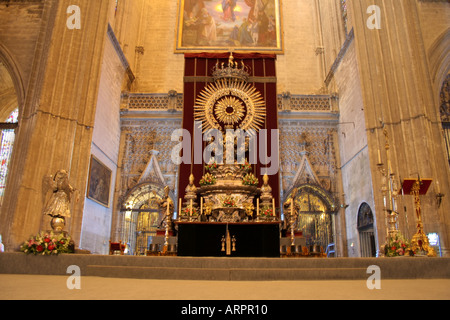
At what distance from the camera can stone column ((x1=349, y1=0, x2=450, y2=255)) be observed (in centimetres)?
888

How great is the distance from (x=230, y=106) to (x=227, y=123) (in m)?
0.69

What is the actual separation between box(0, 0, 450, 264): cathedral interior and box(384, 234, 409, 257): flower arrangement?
0.11 m

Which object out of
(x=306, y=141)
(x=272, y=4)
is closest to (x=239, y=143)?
(x=306, y=141)

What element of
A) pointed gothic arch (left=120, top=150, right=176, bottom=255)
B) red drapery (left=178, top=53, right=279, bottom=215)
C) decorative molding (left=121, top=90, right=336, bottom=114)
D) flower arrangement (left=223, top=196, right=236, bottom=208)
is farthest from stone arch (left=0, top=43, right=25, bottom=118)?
flower arrangement (left=223, top=196, right=236, bottom=208)

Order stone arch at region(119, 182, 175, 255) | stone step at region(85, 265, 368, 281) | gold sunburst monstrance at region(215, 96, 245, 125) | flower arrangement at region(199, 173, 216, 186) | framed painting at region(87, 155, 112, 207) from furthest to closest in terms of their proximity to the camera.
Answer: stone arch at region(119, 182, 175, 255) < gold sunburst monstrance at region(215, 96, 245, 125) < framed painting at region(87, 155, 112, 207) < flower arrangement at region(199, 173, 216, 186) < stone step at region(85, 265, 368, 281)

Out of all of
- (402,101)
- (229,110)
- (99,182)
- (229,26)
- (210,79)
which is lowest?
(99,182)

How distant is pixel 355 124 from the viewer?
41.1 feet

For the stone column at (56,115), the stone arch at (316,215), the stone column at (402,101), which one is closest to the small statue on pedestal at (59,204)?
the stone column at (56,115)

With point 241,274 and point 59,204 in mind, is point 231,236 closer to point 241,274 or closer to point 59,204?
point 241,274

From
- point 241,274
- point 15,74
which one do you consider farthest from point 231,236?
point 15,74

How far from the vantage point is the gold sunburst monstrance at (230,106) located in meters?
12.5

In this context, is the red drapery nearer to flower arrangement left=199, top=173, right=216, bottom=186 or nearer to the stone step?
flower arrangement left=199, top=173, right=216, bottom=186

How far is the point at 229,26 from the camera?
50.0 ft

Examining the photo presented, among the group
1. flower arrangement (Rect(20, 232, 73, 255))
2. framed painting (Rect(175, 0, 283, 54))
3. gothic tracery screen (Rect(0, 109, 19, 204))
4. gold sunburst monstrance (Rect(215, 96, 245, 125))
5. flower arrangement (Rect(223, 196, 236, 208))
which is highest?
framed painting (Rect(175, 0, 283, 54))
